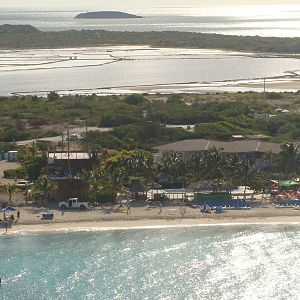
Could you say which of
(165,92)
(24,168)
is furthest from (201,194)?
(165,92)

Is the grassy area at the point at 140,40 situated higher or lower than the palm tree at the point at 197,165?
lower

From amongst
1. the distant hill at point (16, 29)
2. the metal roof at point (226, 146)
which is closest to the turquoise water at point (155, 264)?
the metal roof at point (226, 146)

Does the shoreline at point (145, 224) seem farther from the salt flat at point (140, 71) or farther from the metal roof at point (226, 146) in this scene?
the salt flat at point (140, 71)

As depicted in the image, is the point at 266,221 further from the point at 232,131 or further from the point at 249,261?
the point at 232,131

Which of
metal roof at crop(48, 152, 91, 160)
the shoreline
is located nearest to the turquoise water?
the shoreline

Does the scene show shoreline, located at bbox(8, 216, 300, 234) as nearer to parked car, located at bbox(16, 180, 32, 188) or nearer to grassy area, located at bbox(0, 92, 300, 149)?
parked car, located at bbox(16, 180, 32, 188)

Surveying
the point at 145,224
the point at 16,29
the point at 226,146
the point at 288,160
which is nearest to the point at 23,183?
the point at 145,224
